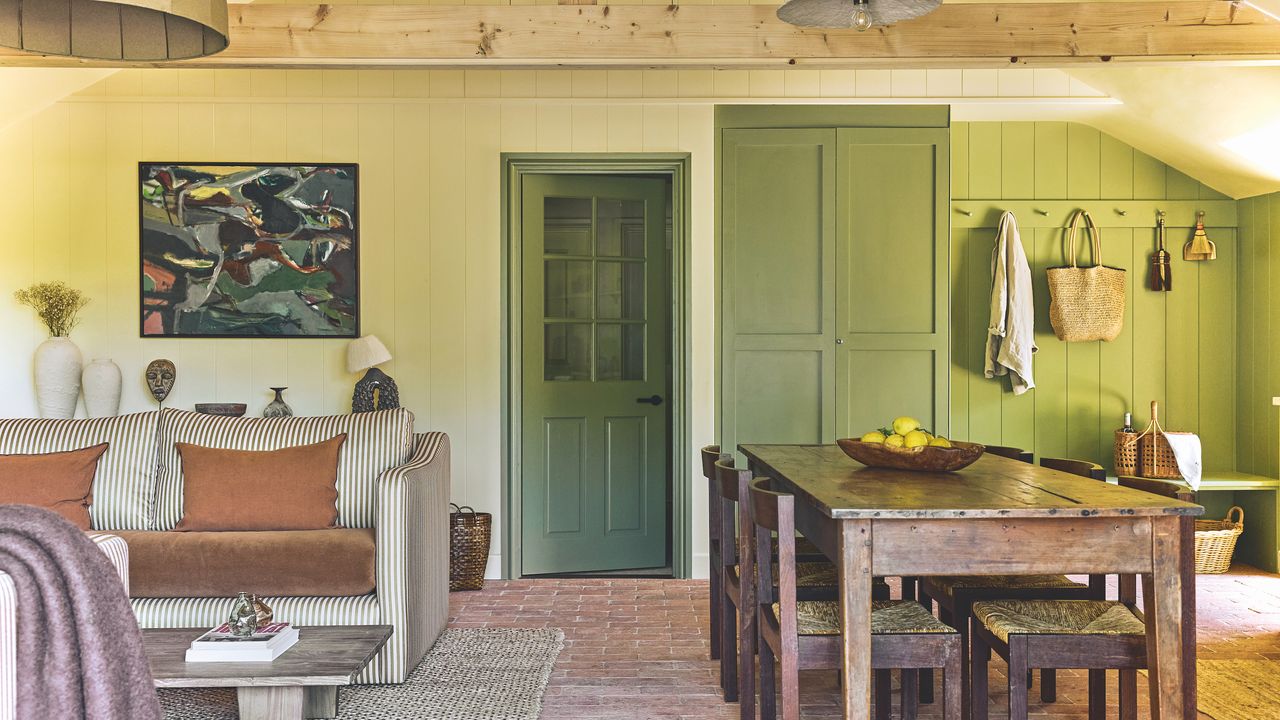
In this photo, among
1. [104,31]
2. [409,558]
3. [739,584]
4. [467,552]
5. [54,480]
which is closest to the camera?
[104,31]

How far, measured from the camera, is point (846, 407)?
520 cm

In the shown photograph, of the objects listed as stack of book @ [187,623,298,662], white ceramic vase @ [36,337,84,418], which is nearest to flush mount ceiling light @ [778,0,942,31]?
stack of book @ [187,623,298,662]

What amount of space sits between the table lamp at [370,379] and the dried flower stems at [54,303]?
1475 millimetres

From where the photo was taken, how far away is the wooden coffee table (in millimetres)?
2496

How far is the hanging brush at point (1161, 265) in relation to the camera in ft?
18.2

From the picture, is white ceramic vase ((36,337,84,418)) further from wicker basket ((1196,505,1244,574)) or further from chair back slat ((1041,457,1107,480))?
wicker basket ((1196,505,1244,574))

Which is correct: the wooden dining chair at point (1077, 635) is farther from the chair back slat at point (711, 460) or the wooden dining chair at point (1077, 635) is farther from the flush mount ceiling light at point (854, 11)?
the flush mount ceiling light at point (854, 11)

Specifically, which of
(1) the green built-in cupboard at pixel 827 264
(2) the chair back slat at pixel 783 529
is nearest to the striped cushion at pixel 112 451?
(2) the chair back slat at pixel 783 529

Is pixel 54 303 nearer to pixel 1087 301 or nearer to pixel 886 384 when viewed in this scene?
pixel 886 384

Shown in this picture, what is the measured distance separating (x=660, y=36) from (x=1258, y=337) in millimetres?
3953

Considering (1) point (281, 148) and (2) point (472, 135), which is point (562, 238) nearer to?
(2) point (472, 135)

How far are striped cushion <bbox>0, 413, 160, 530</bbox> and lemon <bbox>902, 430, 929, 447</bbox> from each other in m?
2.90

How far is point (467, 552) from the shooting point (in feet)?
16.0

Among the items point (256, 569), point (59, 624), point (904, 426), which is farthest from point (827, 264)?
point (59, 624)
